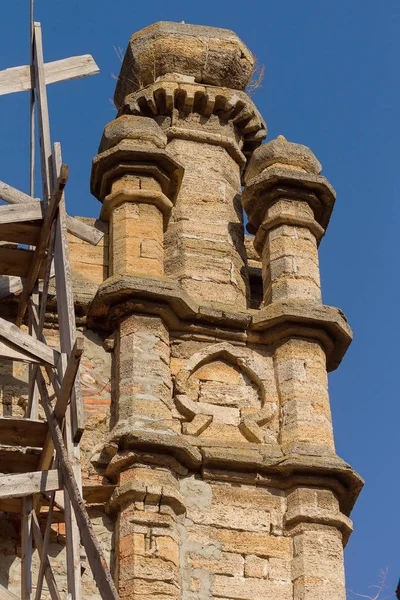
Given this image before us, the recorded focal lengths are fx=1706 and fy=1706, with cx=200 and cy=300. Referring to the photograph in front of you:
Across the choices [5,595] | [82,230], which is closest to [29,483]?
[5,595]

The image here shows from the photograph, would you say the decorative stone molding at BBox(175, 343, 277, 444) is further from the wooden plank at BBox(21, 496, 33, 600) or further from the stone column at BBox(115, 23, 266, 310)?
the wooden plank at BBox(21, 496, 33, 600)

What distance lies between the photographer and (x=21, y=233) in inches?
418

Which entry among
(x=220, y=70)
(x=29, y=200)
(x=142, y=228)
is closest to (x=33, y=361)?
(x=29, y=200)

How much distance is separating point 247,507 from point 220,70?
4.09 metres

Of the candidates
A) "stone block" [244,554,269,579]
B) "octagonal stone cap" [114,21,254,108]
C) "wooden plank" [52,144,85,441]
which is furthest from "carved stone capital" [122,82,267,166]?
"stone block" [244,554,269,579]

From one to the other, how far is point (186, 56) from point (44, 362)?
419cm

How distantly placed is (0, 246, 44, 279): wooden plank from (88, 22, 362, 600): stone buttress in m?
0.57

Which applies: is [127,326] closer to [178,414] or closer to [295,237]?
[178,414]

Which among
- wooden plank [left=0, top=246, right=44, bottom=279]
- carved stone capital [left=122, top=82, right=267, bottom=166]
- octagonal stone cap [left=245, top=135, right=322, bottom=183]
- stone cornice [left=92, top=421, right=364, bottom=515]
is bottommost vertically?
stone cornice [left=92, top=421, right=364, bottom=515]

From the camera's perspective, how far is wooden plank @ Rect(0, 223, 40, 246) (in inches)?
415

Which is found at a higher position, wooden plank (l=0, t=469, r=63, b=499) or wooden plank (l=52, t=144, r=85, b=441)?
wooden plank (l=52, t=144, r=85, b=441)

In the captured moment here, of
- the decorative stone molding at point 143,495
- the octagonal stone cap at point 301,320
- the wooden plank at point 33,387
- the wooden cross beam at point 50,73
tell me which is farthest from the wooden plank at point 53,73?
the decorative stone molding at point 143,495

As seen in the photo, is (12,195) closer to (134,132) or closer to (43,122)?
(43,122)

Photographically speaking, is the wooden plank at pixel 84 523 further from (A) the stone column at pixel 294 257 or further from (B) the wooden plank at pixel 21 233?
(A) the stone column at pixel 294 257
